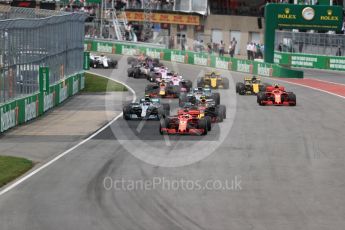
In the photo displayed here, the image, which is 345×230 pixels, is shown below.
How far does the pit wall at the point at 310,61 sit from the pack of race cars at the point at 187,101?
1635 centimetres

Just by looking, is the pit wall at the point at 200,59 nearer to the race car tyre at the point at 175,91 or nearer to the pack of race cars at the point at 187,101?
the pack of race cars at the point at 187,101

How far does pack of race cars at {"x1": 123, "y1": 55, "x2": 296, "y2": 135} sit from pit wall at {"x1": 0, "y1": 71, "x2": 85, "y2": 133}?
377 cm

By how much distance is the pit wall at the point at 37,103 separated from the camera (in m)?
30.3

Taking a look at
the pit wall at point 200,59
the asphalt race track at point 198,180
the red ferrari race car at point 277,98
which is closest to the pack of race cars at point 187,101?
the red ferrari race car at point 277,98

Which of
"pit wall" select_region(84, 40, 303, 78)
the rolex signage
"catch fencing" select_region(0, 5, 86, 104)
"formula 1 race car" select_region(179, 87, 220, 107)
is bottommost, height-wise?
"formula 1 race car" select_region(179, 87, 220, 107)

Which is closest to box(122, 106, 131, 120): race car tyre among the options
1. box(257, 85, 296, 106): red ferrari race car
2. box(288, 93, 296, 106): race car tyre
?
box(257, 85, 296, 106): red ferrari race car

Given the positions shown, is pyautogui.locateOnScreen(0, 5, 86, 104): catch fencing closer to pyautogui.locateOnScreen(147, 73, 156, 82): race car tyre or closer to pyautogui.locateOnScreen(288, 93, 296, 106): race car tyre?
pyautogui.locateOnScreen(147, 73, 156, 82): race car tyre

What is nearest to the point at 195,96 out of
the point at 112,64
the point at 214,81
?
the point at 214,81

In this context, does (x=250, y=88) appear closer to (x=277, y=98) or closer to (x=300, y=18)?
(x=277, y=98)

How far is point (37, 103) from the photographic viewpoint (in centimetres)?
3506

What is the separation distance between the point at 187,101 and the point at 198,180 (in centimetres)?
1566

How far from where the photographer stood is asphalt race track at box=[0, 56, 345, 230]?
1631 centimetres

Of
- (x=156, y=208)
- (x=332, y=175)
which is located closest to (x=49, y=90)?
(x=332, y=175)

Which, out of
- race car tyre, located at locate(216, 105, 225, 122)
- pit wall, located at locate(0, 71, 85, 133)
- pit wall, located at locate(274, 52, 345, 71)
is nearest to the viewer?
pit wall, located at locate(0, 71, 85, 133)
